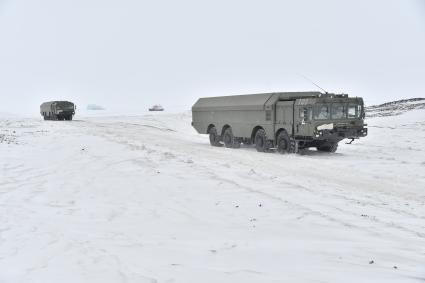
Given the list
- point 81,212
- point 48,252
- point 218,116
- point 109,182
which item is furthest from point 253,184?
point 218,116

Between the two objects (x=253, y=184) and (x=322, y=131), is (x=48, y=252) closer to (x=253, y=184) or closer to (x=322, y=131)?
(x=253, y=184)

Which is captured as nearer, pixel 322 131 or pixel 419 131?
pixel 322 131

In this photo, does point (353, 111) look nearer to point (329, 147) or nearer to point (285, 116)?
point (329, 147)

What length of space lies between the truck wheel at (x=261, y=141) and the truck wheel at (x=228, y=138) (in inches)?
81.2

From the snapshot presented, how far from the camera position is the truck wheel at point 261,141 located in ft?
68.9

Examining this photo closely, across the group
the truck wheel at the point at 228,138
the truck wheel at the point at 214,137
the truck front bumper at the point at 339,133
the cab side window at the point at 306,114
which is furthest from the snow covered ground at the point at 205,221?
the truck wheel at the point at 214,137

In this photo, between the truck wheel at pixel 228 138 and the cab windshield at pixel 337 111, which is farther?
the truck wheel at pixel 228 138

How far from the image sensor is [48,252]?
21.1 ft

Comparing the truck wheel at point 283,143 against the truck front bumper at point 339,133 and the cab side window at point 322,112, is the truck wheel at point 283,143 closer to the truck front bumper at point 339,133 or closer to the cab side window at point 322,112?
the truck front bumper at point 339,133

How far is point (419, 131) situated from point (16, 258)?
83.4 feet

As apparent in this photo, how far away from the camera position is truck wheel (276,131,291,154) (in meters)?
20.0

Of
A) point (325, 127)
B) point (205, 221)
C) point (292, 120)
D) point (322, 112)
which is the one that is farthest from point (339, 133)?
point (205, 221)

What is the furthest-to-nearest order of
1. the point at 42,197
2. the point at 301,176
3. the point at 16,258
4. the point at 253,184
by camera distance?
the point at 301,176 < the point at 253,184 < the point at 42,197 < the point at 16,258

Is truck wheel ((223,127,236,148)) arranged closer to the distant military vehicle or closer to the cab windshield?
the cab windshield
